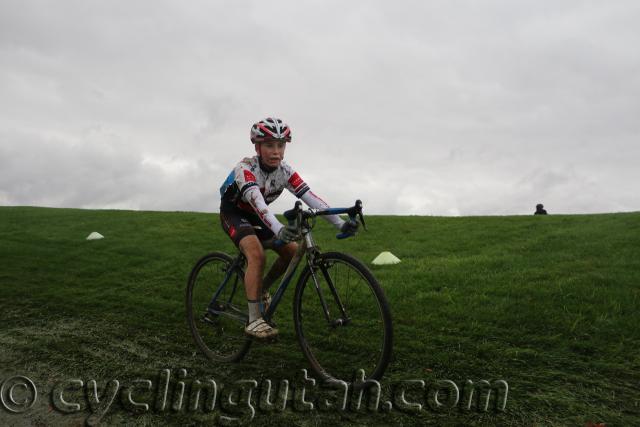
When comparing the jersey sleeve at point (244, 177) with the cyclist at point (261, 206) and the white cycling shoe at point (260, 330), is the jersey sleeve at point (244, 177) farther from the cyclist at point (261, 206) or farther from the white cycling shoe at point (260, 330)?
the white cycling shoe at point (260, 330)

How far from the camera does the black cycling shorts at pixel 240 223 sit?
535 cm

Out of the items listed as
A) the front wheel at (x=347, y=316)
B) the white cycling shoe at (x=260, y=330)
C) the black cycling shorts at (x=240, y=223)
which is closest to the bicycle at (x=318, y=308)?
the front wheel at (x=347, y=316)

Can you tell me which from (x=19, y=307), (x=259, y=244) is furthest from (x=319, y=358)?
(x=19, y=307)

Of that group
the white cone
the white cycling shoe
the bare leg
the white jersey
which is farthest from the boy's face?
the white cone

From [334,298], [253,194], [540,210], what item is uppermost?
[540,210]

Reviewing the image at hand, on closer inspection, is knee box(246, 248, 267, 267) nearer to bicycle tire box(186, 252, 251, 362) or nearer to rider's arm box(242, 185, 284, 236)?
rider's arm box(242, 185, 284, 236)

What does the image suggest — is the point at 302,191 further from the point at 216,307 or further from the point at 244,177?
the point at 216,307

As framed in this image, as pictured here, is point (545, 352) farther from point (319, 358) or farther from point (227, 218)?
point (227, 218)

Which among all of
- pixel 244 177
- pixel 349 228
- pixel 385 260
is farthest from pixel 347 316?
pixel 385 260

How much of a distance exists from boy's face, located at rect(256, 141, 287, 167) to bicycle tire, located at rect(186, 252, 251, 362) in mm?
1446

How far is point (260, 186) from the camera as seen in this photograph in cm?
530

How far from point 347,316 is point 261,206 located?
148cm

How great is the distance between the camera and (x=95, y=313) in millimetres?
7633

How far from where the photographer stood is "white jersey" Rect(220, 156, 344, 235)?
499 cm
